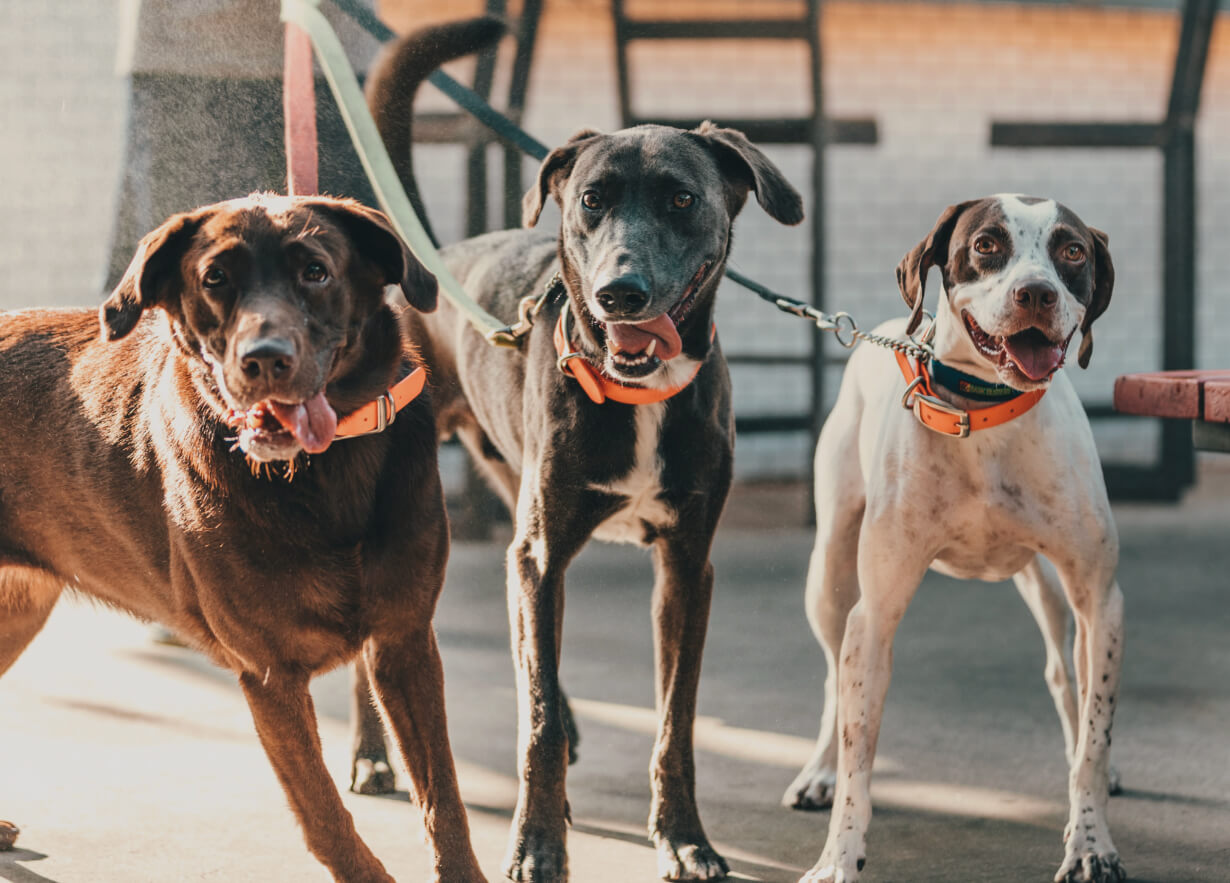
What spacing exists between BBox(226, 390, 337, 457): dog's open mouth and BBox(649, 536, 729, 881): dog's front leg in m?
0.88

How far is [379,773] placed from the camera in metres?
2.99

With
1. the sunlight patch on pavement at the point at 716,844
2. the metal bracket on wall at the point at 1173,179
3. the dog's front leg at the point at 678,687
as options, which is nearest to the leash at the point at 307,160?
the dog's front leg at the point at 678,687

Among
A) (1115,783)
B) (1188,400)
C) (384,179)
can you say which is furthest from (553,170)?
(1115,783)

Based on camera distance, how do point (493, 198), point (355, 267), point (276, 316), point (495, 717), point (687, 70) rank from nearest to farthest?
point (276, 316), point (355, 267), point (495, 717), point (493, 198), point (687, 70)

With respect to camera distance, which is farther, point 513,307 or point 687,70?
point 687,70

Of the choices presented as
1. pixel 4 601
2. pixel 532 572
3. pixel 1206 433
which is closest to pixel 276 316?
pixel 532 572

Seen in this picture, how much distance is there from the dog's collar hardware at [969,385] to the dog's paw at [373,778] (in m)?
1.43

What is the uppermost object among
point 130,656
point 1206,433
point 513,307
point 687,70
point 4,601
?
point 687,70

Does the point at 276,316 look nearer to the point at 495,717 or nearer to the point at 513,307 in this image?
the point at 513,307

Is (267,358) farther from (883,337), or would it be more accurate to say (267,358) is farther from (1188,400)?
(1188,400)

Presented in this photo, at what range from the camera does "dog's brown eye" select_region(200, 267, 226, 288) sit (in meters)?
1.92

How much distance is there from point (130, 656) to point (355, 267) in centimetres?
245

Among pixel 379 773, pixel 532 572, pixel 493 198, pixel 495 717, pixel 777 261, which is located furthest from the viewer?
pixel 777 261

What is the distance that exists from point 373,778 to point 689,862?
79 centimetres
